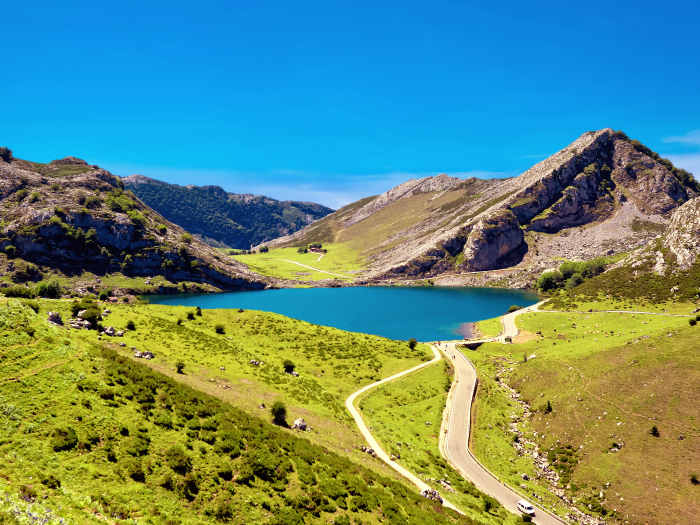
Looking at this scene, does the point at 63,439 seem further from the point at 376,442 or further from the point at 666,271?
the point at 666,271

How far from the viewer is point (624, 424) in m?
45.9

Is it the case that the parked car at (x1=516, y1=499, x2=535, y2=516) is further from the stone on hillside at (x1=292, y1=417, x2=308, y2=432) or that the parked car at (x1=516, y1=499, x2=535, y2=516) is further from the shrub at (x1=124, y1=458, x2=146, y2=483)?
the shrub at (x1=124, y1=458, x2=146, y2=483)

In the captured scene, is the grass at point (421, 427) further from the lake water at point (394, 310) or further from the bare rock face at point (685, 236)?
the bare rock face at point (685, 236)

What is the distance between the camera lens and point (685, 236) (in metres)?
107

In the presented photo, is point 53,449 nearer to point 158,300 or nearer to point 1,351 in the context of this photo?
point 1,351

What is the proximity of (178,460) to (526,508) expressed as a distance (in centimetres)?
3434

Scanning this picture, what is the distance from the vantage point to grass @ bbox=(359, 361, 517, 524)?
3351 cm

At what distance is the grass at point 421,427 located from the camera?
1319 inches

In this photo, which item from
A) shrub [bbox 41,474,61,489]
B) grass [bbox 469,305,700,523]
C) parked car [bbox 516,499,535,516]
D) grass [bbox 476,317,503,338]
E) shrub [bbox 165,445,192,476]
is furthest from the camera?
grass [bbox 476,317,503,338]

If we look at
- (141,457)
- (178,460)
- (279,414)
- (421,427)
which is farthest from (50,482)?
(421,427)

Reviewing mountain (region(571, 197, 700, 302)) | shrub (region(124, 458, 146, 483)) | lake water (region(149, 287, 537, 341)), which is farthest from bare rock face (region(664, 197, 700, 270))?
shrub (region(124, 458, 146, 483))

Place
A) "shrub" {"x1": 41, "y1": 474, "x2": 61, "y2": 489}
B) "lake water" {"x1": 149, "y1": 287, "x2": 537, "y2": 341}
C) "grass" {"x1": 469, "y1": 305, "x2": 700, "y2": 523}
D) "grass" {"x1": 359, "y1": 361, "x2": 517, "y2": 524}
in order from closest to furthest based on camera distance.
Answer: "shrub" {"x1": 41, "y1": 474, "x2": 61, "y2": 489}, "grass" {"x1": 359, "y1": 361, "x2": 517, "y2": 524}, "grass" {"x1": 469, "y1": 305, "x2": 700, "y2": 523}, "lake water" {"x1": 149, "y1": 287, "x2": 537, "y2": 341}

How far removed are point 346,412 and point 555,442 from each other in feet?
100

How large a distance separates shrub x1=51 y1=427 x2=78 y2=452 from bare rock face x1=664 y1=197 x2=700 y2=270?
142 metres
